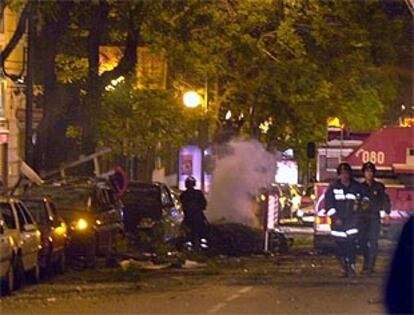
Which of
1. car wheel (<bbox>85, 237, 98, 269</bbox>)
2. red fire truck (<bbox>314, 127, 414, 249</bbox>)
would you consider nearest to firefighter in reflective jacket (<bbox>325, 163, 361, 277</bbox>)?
car wheel (<bbox>85, 237, 98, 269</bbox>)

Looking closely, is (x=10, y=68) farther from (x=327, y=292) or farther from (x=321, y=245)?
(x=327, y=292)

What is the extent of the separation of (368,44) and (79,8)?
7833 millimetres

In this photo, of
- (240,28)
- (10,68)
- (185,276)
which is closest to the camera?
(185,276)

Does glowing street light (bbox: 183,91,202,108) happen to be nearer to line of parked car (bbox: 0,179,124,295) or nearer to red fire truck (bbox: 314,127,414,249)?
red fire truck (bbox: 314,127,414,249)

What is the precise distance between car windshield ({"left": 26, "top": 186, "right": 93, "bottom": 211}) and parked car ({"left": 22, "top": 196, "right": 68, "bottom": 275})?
108 centimetres

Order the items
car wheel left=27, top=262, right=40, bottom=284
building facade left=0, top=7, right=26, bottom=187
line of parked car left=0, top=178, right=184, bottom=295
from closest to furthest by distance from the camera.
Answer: line of parked car left=0, top=178, right=184, bottom=295
car wheel left=27, top=262, right=40, bottom=284
building facade left=0, top=7, right=26, bottom=187

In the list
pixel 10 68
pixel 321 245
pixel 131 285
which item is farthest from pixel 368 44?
pixel 131 285

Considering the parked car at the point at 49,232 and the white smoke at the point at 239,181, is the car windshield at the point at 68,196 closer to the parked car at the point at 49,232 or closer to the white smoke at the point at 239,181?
the parked car at the point at 49,232

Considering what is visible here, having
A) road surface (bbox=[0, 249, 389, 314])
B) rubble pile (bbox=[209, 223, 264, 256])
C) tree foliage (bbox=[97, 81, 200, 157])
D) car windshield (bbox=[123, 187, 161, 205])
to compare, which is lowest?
road surface (bbox=[0, 249, 389, 314])

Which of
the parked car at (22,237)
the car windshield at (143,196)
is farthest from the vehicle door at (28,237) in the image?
the car windshield at (143,196)

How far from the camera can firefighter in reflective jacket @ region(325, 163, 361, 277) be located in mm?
18734

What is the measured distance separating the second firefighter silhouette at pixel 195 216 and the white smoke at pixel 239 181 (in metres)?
1.93

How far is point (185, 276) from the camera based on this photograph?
20156 millimetres

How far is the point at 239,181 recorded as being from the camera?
31031 millimetres
